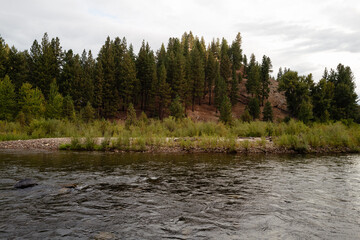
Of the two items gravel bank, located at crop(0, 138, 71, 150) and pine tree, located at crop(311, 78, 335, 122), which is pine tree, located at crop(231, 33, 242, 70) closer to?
pine tree, located at crop(311, 78, 335, 122)

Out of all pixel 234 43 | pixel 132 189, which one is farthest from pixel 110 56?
pixel 234 43

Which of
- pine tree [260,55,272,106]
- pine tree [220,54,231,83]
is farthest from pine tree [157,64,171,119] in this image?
pine tree [260,55,272,106]

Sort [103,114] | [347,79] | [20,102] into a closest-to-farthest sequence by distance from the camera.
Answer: [20,102] → [103,114] → [347,79]

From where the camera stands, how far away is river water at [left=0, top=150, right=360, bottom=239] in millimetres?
5379

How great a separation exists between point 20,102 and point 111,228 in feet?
151

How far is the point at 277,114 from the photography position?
257ft

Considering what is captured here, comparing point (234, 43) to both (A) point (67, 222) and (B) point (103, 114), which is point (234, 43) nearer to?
(B) point (103, 114)

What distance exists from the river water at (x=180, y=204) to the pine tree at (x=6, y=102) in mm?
37993

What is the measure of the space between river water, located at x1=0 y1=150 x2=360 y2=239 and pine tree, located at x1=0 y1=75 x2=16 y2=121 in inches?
1496

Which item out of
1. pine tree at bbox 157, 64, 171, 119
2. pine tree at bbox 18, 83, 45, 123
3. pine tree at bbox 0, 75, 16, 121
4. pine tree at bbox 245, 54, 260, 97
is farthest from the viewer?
pine tree at bbox 245, 54, 260, 97

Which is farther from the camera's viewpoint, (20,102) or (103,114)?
(103,114)

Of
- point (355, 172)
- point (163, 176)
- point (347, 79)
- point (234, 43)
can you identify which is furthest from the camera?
point (234, 43)

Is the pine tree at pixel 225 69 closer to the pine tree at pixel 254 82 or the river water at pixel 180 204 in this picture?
the pine tree at pixel 254 82

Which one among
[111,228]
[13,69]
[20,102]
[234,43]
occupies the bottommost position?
[111,228]
